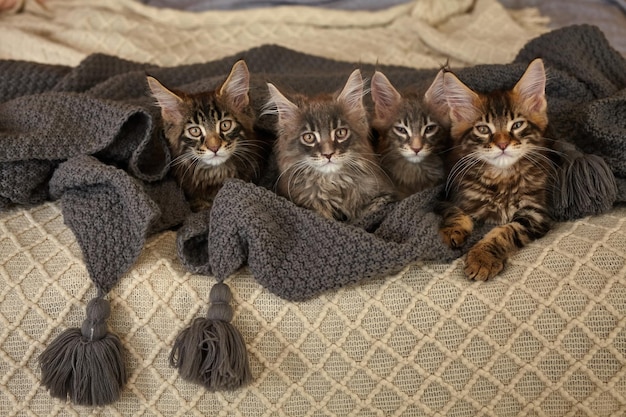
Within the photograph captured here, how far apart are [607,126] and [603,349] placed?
597mm

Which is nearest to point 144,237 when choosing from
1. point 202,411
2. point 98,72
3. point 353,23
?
point 202,411

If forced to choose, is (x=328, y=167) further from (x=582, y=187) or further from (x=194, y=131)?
(x=582, y=187)

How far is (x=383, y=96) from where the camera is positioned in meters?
1.63

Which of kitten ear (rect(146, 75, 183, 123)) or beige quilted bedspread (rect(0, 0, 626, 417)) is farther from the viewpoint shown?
kitten ear (rect(146, 75, 183, 123))

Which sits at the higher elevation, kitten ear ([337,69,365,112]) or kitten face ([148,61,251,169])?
kitten ear ([337,69,365,112])

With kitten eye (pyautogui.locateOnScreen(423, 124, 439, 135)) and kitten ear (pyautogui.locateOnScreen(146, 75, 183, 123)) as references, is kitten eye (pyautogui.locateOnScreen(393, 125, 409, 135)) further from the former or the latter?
kitten ear (pyautogui.locateOnScreen(146, 75, 183, 123))

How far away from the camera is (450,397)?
1.25 metres

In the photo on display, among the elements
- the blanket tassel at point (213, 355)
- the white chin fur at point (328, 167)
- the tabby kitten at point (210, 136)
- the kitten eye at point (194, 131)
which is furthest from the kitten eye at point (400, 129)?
the blanket tassel at point (213, 355)

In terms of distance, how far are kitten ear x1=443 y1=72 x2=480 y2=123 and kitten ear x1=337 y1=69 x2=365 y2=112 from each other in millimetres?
220

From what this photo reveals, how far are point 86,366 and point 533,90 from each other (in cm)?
125

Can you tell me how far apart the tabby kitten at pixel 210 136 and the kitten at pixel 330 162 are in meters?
0.12

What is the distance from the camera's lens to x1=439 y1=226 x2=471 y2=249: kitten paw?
1.38 m

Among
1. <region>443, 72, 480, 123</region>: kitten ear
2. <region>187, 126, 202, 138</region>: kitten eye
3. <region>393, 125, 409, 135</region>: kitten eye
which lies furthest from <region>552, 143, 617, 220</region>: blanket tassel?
<region>187, 126, 202, 138</region>: kitten eye

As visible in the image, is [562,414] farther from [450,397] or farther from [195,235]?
[195,235]
